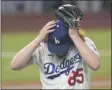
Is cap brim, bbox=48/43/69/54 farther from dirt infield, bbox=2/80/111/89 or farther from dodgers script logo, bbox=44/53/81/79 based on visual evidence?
dirt infield, bbox=2/80/111/89

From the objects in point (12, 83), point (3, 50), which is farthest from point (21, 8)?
point (12, 83)

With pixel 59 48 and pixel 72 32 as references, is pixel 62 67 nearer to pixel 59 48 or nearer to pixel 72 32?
pixel 59 48

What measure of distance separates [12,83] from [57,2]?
993 centimetres

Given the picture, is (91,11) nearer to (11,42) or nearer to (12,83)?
(11,42)

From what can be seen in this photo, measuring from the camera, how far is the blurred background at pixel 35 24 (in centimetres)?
1056

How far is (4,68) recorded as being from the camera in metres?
10.1

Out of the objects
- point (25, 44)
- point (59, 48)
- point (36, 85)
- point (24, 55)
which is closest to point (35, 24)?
point (25, 44)

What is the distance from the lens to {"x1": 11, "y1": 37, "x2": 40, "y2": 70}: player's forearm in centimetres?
279

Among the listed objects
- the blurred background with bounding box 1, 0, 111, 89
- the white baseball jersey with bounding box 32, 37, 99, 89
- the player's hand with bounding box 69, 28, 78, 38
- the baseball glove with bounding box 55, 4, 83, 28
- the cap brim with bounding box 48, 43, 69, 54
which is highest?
the blurred background with bounding box 1, 0, 111, 89

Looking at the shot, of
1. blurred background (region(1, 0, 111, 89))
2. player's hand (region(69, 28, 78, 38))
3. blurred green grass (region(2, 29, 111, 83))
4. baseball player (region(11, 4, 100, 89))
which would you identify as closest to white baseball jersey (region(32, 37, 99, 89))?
baseball player (region(11, 4, 100, 89))

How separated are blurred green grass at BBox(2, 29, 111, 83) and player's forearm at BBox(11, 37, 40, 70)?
619 centimetres

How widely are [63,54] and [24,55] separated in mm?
237

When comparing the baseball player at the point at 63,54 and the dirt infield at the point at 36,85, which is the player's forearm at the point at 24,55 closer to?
the baseball player at the point at 63,54

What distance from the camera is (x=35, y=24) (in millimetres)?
18062
